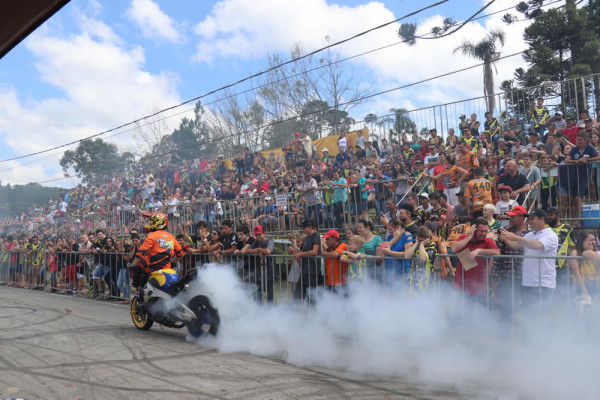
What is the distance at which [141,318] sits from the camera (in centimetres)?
838

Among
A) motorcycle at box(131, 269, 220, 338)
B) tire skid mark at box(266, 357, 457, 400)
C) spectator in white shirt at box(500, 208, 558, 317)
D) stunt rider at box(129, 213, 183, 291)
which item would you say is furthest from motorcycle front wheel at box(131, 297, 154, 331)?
spectator in white shirt at box(500, 208, 558, 317)

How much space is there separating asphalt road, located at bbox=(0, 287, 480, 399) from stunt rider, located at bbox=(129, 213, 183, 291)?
3.20 ft

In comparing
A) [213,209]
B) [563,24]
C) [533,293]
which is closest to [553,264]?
[533,293]

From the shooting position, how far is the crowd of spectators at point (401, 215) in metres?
5.99

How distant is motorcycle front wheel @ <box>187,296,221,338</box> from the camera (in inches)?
286

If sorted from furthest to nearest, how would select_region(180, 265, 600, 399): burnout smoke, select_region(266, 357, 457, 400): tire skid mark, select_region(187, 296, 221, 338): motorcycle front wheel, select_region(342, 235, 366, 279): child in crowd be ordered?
select_region(187, 296, 221, 338): motorcycle front wheel → select_region(342, 235, 366, 279): child in crowd → select_region(266, 357, 457, 400): tire skid mark → select_region(180, 265, 600, 399): burnout smoke

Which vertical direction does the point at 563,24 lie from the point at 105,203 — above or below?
above

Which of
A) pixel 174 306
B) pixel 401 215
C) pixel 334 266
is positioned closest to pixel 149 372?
pixel 174 306

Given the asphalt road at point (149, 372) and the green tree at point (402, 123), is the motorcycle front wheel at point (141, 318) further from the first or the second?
the green tree at point (402, 123)

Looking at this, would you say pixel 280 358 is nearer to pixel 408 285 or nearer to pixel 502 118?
pixel 408 285

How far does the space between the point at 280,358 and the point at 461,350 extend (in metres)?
2.19

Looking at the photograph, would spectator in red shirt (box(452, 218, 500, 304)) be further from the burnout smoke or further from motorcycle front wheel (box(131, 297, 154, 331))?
motorcycle front wheel (box(131, 297, 154, 331))

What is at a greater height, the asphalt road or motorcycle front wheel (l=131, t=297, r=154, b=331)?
motorcycle front wheel (l=131, t=297, r=154, b=331)

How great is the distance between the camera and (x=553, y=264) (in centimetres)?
520
